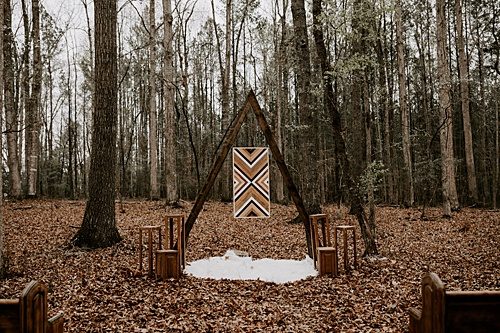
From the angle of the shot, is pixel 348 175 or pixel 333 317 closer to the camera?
pixel 333 317

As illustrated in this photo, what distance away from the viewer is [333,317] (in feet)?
18.9

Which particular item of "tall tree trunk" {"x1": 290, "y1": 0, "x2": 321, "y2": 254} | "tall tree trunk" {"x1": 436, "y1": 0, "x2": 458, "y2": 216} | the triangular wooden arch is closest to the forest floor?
the triangular wooden arch

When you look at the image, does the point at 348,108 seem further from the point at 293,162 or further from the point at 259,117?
the point at 259,117

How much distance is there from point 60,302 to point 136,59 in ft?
96.7

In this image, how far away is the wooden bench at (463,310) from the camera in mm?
2207

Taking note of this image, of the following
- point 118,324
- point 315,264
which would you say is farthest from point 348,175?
point 118,324

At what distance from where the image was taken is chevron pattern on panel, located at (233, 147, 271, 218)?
Result: 8352mm

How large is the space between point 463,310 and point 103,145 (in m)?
8.87

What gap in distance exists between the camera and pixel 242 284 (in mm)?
7531

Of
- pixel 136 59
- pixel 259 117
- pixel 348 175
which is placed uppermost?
pixel 136 59

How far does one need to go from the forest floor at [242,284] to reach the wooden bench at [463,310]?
320 centimetres

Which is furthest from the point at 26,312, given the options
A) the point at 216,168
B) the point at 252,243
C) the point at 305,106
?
the point at 305,106

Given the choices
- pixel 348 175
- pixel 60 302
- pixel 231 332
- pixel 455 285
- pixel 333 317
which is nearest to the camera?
pixel 231 332

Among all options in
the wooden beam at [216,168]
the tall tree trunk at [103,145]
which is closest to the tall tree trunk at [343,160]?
the wooden beam at [216,168]
